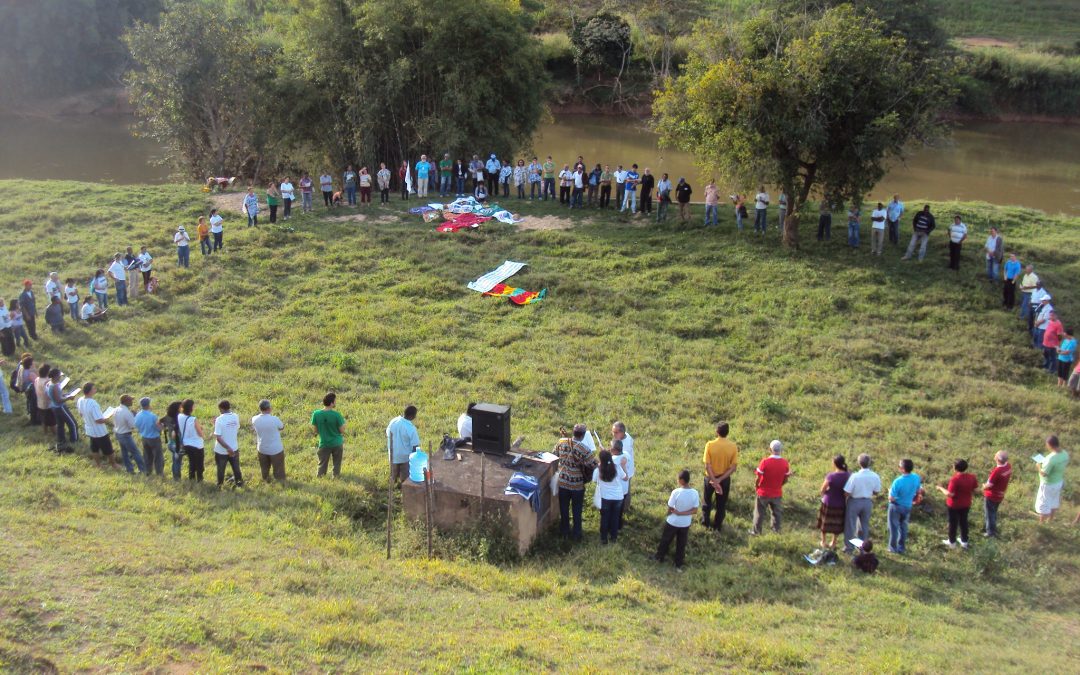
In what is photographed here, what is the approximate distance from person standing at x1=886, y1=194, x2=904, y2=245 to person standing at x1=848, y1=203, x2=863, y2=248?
2.39ft

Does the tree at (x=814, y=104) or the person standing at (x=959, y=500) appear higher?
the tree at (x=814, y=104)

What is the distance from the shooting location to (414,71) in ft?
90.8

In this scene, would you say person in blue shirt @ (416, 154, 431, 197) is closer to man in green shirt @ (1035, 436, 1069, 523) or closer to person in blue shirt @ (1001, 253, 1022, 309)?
person in blue shirt @ (1001, 253, 1022, 309)

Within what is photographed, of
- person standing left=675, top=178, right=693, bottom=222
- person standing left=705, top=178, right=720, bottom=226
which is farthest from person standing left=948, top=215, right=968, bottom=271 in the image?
person standing left=675, top=178, right=693, bottom=222

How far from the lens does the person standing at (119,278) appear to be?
19375 millimetres

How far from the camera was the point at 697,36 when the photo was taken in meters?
22.3

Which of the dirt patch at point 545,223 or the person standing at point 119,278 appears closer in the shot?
the person standing at point 119,278

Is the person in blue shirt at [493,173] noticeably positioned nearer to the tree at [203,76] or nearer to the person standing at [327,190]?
the person standing at [327,190]

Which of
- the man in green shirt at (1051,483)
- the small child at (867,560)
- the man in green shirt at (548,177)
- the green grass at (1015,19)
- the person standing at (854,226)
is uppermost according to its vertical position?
the green grass at (1015,19)

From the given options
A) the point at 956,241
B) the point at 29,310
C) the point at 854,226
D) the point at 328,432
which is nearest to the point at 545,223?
the point at 854,226

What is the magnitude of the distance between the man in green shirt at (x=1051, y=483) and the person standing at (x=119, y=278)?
18411 millimetres

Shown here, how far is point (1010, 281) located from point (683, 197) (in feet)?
27.1

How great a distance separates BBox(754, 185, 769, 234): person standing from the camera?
2191cm

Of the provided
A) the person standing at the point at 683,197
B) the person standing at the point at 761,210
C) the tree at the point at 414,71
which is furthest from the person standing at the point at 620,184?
the tree at the point at 414,71
